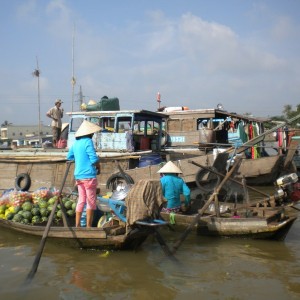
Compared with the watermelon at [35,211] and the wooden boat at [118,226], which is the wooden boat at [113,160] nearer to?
the watermelon at [35,211]

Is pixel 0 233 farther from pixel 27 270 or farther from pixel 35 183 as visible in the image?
pixel 35 183

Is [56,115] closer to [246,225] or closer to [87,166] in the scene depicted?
[87,166]

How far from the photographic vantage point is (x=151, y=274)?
507 centimetres

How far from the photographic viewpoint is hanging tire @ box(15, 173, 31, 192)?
10.9m

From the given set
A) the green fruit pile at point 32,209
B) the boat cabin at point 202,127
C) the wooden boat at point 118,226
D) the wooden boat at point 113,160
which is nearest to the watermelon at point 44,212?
the green fruit pile at point 32,209

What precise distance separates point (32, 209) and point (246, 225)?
412 centimetres

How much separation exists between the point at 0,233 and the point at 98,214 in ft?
7.69

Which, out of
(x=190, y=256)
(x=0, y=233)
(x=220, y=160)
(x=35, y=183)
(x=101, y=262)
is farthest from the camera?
(x=35, y=183)

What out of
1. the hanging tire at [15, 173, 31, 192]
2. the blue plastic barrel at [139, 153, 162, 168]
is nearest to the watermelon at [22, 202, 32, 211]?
the blue plastic barrel at [139, 153, 162, 168]

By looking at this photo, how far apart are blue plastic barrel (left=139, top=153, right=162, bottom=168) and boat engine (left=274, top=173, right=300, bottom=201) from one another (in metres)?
4.08

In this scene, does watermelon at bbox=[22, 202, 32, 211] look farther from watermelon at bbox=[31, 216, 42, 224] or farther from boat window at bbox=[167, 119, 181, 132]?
boat window at bbox=[167, 119, 181, 132]

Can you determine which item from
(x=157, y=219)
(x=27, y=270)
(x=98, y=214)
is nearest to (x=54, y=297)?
(x=27, y=270)

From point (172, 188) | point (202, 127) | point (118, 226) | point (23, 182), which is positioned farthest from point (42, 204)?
point (202, 127)

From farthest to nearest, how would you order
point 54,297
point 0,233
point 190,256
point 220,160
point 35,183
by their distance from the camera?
point 35,183, point 220,160, point 0,233, point 190,256, point 54,297
